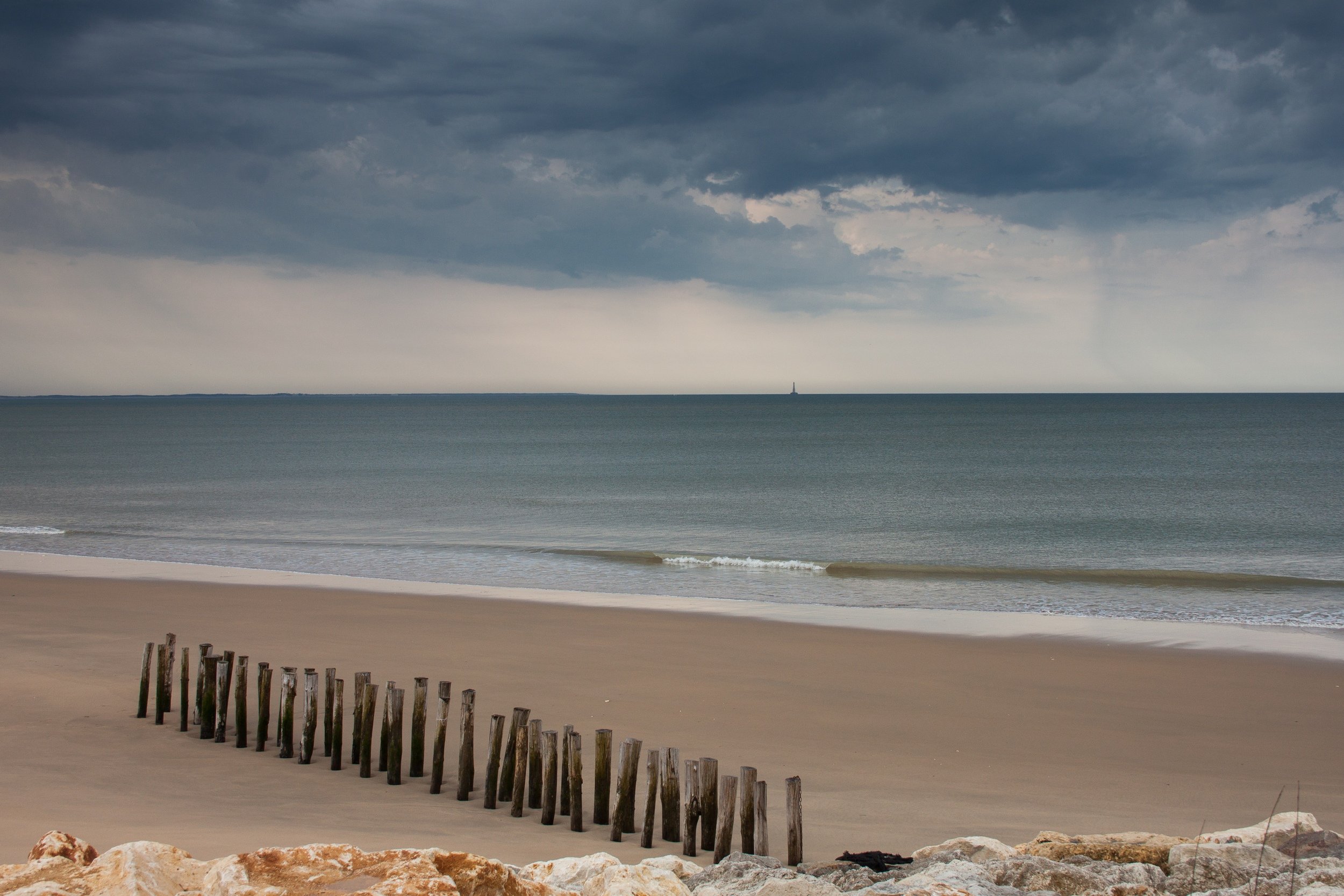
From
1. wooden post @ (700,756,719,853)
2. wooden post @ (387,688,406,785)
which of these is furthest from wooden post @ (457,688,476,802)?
wooden post @ (700,756,719,853)

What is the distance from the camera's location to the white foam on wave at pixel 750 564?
26.5m

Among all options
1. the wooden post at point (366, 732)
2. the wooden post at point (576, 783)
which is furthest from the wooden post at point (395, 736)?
the wooden post at point (576, 783)

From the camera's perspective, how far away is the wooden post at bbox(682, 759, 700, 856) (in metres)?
7.49

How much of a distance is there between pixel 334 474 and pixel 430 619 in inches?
1689

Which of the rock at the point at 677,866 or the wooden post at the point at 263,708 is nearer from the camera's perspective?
the rock at the point at 677,866

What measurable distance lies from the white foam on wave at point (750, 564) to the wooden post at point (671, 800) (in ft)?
61.1

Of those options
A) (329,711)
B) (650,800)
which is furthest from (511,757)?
(329,711)

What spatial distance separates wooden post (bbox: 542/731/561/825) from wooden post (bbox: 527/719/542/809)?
0.39 feet

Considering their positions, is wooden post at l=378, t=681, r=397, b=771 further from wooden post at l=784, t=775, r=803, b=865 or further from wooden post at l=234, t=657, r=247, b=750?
wooden post at l=784, t=775, r=803, b=865

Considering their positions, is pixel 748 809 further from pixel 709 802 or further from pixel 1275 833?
pixel 1275 833

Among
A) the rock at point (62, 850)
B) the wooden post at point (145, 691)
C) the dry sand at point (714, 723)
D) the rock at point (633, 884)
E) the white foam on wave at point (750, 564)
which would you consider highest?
the rock at point (62, 850)

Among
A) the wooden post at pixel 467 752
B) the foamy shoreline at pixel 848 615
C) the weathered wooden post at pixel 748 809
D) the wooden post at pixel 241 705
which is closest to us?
the weathered wooden post at pixel 748 809

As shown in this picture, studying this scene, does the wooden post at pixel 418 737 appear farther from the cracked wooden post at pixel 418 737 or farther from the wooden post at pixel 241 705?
the wooden post at pixel 241 705

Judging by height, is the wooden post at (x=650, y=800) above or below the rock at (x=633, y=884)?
below
